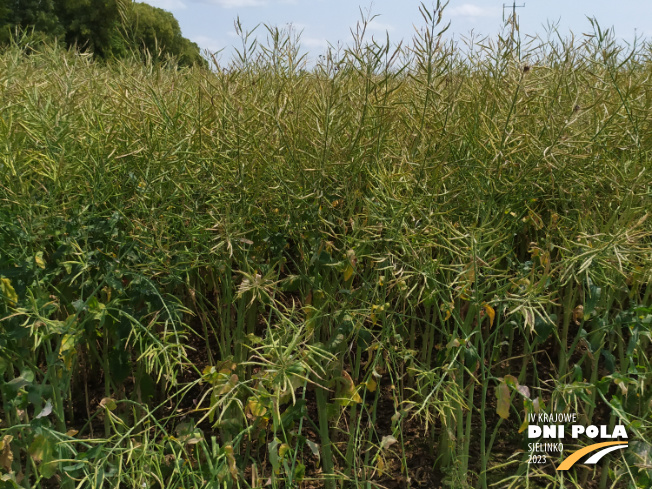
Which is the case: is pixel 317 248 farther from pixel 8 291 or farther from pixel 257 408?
pixel 8 291

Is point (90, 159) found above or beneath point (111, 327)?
above

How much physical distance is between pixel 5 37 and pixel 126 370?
18.8 meters

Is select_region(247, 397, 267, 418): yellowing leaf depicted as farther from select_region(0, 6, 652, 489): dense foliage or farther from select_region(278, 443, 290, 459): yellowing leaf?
select_region(278, 443, 290, 459): yellowing leaf

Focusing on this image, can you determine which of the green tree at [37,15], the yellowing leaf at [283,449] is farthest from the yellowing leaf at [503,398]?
the green tree at [37,15]

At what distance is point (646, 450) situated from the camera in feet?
5.74

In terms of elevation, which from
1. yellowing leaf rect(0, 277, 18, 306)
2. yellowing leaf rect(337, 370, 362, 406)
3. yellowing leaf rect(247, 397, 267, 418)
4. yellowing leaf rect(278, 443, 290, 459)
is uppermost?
yellowing leaf rect(0, 277, 18, 306)

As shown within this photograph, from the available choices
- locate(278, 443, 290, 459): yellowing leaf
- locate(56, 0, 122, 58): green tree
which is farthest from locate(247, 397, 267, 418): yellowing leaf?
→ locate(56, 0, 122, 58): green tree

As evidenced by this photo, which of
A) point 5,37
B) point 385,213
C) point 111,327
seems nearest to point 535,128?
point 385,213

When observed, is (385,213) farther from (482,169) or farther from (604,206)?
(604,206)

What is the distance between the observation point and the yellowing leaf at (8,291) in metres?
1.71

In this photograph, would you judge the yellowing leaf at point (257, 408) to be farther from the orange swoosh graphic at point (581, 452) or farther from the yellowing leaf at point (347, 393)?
the orange swoosh graphic at point (581, 452)

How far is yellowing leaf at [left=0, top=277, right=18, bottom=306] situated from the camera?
171 centimetres

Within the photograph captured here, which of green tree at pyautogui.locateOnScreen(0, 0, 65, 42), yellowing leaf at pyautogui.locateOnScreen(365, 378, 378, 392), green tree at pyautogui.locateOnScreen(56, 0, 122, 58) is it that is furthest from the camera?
green tree at pyautogui.locateOnScreen(56, 0, 122, 58)

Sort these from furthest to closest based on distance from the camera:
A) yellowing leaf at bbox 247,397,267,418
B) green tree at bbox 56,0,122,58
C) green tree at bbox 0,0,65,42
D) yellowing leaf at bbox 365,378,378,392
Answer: green tree at bbox 56,0,122,58 → green tree at bbox 0,0,65,42 → yellowing leaf at bbox 365,378,378,392 → yellowing leaf at bbox 247,397,267,418
